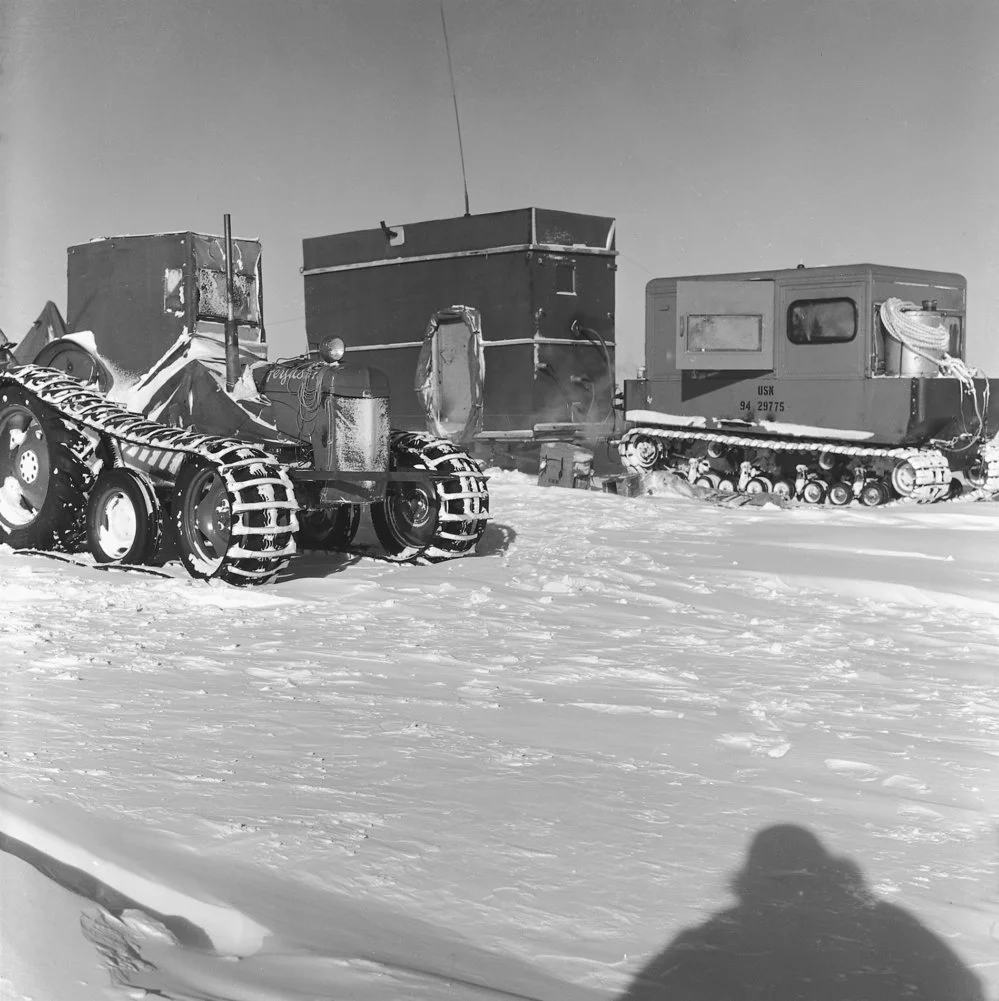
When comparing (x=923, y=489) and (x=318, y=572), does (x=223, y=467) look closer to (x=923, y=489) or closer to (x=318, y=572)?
(x=318, y=572)

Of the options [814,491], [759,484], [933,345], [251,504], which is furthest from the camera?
[759,484]

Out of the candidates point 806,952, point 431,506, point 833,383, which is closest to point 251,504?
point 431,506

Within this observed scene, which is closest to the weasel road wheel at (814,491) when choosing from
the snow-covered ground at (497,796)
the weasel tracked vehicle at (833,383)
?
the weasel tracked vehicle at (833,383)

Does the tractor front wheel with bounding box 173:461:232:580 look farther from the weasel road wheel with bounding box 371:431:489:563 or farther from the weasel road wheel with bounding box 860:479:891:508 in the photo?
the weasel road wheel with bounding box 860:479:891:508

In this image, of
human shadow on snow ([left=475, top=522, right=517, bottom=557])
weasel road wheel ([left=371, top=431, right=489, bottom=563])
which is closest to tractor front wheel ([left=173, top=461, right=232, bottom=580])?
weasel road wheel ([left=371, top=431, right=489, bottom=563])

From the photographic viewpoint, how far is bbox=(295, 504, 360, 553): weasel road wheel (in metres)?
9.65

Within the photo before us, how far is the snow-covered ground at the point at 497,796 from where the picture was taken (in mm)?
2709

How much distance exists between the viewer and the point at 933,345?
46.9 feet

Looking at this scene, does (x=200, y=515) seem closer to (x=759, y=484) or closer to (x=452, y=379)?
(x=759, y=484)

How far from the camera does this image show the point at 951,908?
309 cm

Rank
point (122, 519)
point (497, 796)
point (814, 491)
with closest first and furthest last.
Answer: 1. point (497, 796)
2. point (122, 519)
3. point (814, 491)

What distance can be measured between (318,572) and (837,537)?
4096 millimetres

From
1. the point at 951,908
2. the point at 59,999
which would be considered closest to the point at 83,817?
the point at 59,999

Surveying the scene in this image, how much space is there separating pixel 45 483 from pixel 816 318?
29.2 feet
